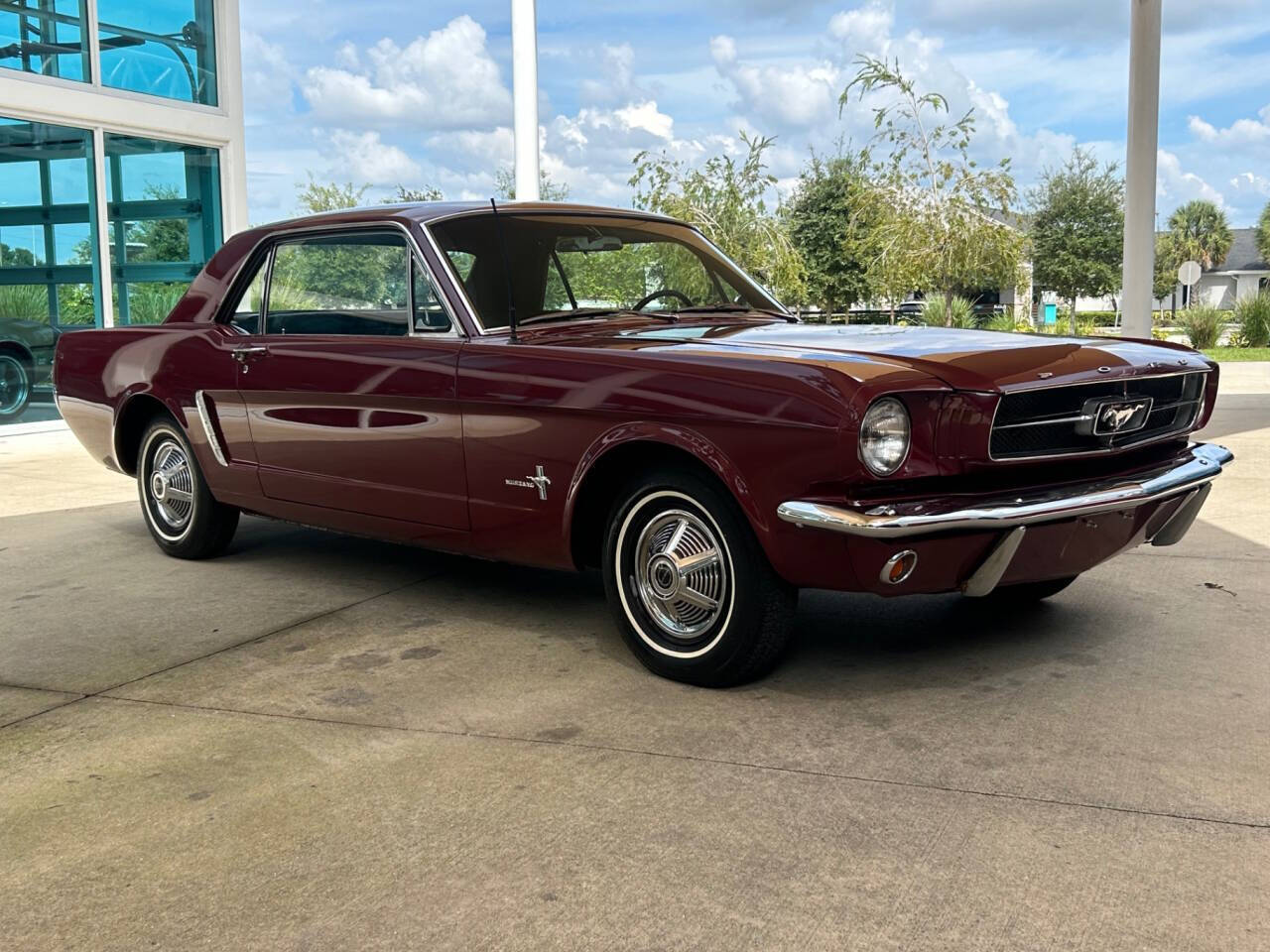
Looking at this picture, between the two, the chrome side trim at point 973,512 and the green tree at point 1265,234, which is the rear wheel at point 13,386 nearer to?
the chrome side trim at point 973,512

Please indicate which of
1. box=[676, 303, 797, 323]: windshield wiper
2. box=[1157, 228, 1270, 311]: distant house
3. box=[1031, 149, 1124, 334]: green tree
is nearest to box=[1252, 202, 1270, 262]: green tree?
box=[1157, 228, 1270, 311]: distant house

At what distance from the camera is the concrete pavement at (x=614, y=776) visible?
2510mm

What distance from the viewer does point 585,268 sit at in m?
5.00

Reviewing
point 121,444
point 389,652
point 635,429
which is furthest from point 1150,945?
point 121,444

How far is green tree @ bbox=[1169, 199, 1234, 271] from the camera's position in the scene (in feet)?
293

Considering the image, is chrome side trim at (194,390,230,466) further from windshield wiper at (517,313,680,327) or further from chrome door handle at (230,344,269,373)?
windshield wiper at (517,313,680,327)

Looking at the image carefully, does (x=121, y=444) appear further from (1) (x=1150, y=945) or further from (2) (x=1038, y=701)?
(1) (x=1150, y=945)

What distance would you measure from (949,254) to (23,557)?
58.1 feet

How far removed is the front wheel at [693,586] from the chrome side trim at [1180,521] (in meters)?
1.37

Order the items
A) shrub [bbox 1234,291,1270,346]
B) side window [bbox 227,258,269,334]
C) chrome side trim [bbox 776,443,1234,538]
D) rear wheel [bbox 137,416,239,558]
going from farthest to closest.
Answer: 1. shrub [bbox 1234,291,1270,346]
2. rear wheel [bbox 137,416,239,558]
3. side window [bbox 227,258,269,334]
4. chrome side trim [bbox 776,443,1234,538]

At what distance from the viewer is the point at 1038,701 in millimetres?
3766

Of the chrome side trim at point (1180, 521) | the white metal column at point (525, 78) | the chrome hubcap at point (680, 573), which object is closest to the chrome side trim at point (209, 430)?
the chrome hubcap at point (680, 573)

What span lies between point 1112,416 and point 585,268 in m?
2.08

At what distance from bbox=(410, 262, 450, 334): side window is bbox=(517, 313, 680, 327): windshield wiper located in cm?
Answer: 30
